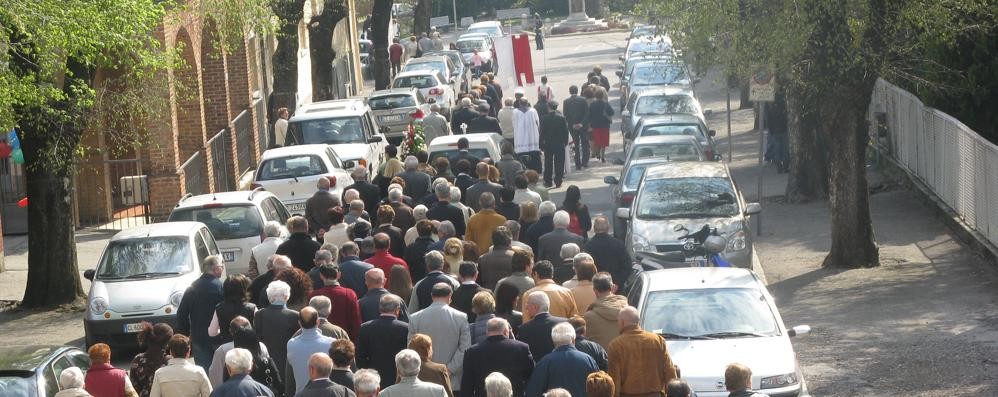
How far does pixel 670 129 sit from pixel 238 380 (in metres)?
17.9

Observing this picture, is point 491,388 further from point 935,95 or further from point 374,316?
point 935,95

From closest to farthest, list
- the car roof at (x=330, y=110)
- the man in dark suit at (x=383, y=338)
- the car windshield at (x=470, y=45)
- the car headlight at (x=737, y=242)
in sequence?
the man in dark suit at (x=383, y=338)
the car headlight at (x=737, y=242)
the car roof at (x=330, y=110)
the car windshield at (x=470, y=45)

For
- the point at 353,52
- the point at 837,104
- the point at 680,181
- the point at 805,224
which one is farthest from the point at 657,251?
the point at 353,52

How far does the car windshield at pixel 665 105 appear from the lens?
31.0 m

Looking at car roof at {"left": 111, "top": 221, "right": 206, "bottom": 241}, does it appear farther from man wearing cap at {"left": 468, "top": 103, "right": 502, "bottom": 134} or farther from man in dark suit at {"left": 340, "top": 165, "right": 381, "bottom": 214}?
man wearing cap at {"left": 468, "top": 103, "right": 502, "bottom": 134}

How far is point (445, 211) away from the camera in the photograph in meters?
17.1

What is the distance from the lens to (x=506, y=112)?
96.9 ft

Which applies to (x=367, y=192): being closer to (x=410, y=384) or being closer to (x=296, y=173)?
(x=296, y=173)

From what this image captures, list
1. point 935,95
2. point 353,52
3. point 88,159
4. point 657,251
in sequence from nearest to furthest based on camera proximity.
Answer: point 657,251, point 935,95, point 88,159, point 353,52

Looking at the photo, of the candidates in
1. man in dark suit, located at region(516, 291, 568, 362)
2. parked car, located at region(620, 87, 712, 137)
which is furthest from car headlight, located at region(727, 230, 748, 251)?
parked car, located at region(620, 87, 712, 137)

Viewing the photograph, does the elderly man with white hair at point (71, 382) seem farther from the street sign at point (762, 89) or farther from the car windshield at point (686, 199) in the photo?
the street sign at point (762, 89)

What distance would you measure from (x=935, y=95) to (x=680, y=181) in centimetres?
738

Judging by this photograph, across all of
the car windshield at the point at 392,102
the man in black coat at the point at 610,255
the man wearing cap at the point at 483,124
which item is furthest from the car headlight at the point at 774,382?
the car windshield at the point at 392,102

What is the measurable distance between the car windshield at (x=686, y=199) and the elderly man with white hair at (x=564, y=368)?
350 inches
